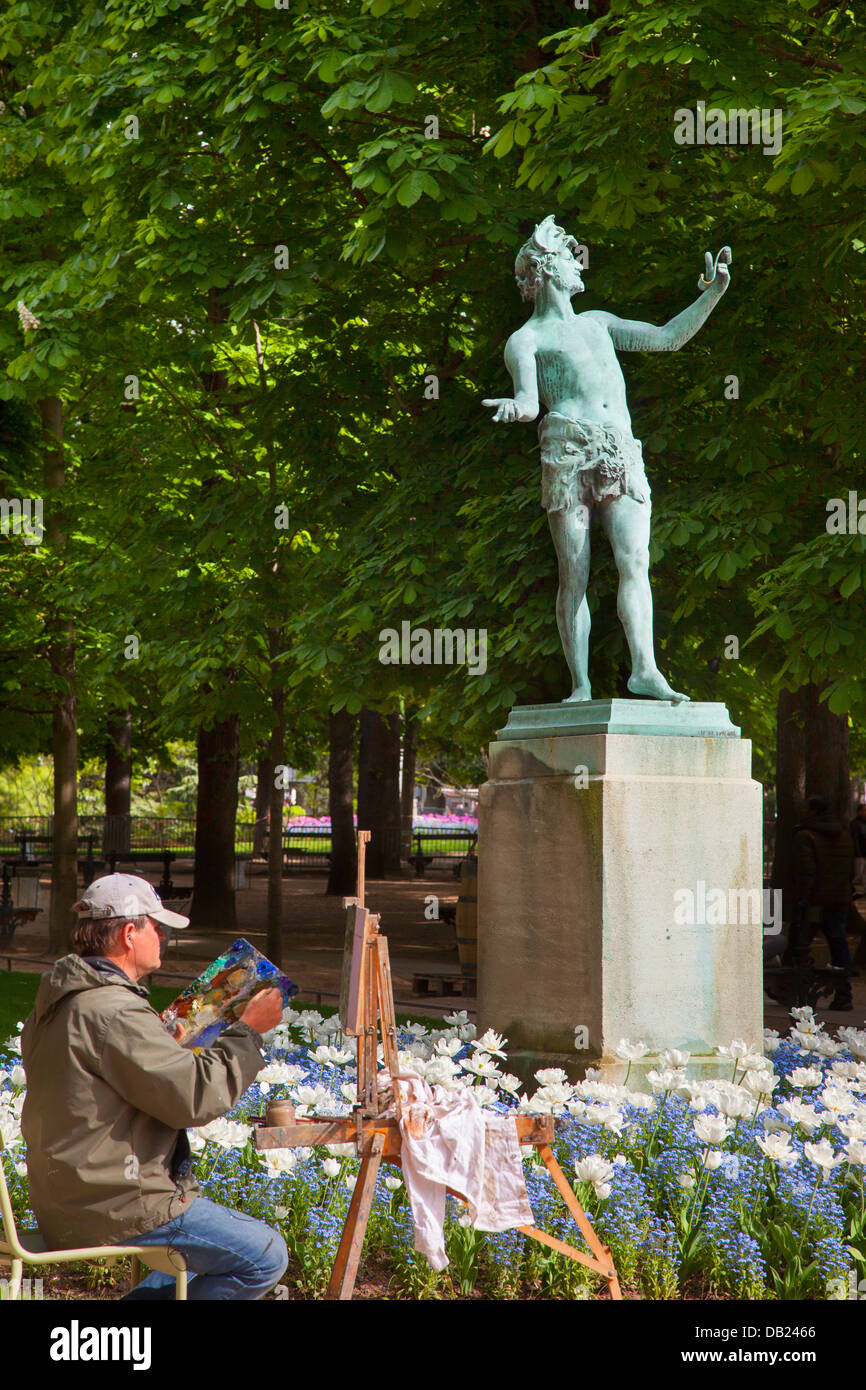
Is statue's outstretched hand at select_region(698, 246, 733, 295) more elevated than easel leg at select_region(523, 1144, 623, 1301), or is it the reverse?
statue's outstretched hand at select_region(698, 246, 733, 295)

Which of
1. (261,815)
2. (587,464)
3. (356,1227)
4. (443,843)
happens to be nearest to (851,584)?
(587,464)

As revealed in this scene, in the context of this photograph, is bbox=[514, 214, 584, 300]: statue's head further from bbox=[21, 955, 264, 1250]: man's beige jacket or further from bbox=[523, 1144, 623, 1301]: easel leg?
bbox=[21, 955, 264, 1250]: man's beige jacket

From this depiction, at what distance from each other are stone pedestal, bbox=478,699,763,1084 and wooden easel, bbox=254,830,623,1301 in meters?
2.50

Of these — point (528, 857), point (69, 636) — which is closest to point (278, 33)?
point (528, 857)

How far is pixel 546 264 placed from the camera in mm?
7605

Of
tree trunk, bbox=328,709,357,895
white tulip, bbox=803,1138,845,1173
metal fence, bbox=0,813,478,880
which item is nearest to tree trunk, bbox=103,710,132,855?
metal fence, bbox=0,813,478,880

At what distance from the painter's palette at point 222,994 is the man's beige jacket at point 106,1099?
0.63 ft

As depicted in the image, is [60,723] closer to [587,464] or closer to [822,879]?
[822,879]

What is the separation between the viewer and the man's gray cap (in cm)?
389

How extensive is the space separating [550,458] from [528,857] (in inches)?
78.9

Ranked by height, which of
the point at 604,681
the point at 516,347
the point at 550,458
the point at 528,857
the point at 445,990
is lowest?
the point at 445,990

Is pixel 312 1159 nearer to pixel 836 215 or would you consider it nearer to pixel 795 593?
pixel 795 593

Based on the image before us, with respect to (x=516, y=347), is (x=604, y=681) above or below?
below

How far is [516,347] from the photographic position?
7.29 m
